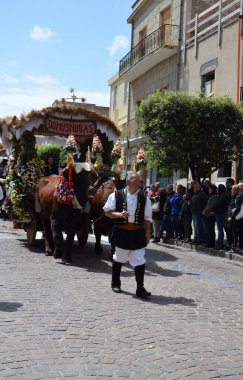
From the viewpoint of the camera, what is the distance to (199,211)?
46.6ft

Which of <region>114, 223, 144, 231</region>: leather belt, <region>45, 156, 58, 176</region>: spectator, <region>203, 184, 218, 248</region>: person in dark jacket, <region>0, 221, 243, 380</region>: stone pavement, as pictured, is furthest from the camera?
<region>45, 156, 58, 176</region>: spectator

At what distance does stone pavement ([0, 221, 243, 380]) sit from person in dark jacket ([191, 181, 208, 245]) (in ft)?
15.1

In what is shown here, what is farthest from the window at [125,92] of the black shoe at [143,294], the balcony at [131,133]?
the black shoe at [143,294]

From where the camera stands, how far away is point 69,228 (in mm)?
10039

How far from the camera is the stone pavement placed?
4.38m

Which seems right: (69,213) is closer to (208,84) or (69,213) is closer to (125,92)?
(208,84)

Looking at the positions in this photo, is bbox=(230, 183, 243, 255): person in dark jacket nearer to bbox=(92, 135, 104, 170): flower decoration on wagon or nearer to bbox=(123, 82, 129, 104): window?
bbox=(92, 135, 104, 170): flower decoration on wagon

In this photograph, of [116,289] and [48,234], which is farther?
[48,234]

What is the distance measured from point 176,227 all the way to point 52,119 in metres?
5.91

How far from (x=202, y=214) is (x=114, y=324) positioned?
8.71 metres

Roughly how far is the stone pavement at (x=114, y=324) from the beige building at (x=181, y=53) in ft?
37.7

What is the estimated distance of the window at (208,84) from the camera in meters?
21.1

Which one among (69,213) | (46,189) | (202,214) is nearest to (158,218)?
(202,214)

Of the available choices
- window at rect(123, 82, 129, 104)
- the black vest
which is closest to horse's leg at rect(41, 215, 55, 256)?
the black vest
